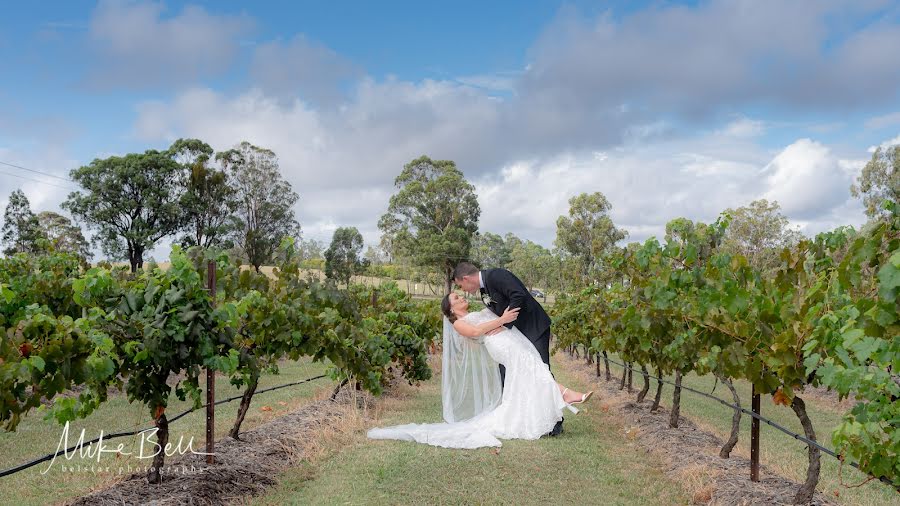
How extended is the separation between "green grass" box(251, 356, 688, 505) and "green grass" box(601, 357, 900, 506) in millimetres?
1360

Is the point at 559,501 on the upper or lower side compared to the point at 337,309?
lower

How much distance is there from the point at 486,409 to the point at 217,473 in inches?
139

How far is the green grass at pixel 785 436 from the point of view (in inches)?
265

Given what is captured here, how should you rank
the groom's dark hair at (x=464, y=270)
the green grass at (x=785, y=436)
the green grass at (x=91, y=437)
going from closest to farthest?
Result: the green grass at (x=91, y=437) → the green grass at (x=785, y=436) → the groom's dark hair at (x=464, y=270)

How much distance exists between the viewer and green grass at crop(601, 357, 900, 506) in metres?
6.72

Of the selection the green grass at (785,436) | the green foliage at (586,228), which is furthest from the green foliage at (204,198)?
the green grass at (785,436)

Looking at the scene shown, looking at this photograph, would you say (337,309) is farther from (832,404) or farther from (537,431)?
(832,404)

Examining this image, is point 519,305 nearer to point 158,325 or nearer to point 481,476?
point 481,476

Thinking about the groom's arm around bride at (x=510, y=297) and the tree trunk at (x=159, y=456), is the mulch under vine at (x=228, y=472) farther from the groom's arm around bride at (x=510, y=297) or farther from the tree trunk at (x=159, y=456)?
the groom's arm around bride at (x=510, y=297)

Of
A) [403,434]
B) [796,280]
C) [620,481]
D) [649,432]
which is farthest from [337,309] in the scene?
[796,280]

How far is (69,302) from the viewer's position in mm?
9602

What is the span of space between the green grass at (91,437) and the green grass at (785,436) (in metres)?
5.77

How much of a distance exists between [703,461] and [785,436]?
5233mm

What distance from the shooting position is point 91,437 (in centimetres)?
845
